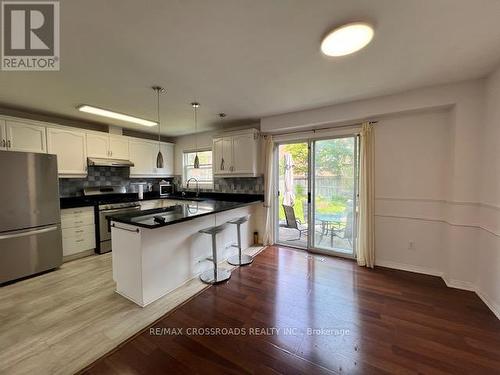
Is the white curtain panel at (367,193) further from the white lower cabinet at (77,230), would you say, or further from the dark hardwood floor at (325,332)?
the white lower cabinet at (77,230)

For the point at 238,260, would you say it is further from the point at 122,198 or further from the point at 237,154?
the point at 122,198

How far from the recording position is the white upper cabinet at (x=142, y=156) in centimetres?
463

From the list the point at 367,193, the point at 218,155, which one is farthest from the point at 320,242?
the point at 218,155

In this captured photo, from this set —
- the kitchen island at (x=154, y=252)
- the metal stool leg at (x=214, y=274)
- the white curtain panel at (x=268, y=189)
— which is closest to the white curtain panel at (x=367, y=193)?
the white curtain panel at (x=268, y=189)

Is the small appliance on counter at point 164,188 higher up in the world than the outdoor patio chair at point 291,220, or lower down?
higher up

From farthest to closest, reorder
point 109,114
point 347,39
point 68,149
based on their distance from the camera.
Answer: point 68,149
point 109,114
point 347,39

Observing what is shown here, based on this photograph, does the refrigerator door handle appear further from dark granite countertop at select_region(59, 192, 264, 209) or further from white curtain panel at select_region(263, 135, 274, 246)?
white curtain panel at select_region(263, 135, 274, 246)

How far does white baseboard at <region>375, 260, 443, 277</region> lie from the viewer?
295 cm

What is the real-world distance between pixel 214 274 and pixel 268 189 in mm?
1967

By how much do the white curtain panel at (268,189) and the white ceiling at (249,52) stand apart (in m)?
1.09

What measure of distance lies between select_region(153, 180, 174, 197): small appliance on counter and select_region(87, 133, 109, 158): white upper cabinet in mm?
1458

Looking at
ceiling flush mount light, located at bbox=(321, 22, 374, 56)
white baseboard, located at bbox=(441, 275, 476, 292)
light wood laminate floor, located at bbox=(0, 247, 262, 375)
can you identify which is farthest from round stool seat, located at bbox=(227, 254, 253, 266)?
ceiling flush mount light, located at bbox=(321, 22, 374, 56)

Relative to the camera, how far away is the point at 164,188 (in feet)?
17.8

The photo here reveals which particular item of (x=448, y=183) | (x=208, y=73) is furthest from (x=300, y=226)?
(x=208, y=73)
